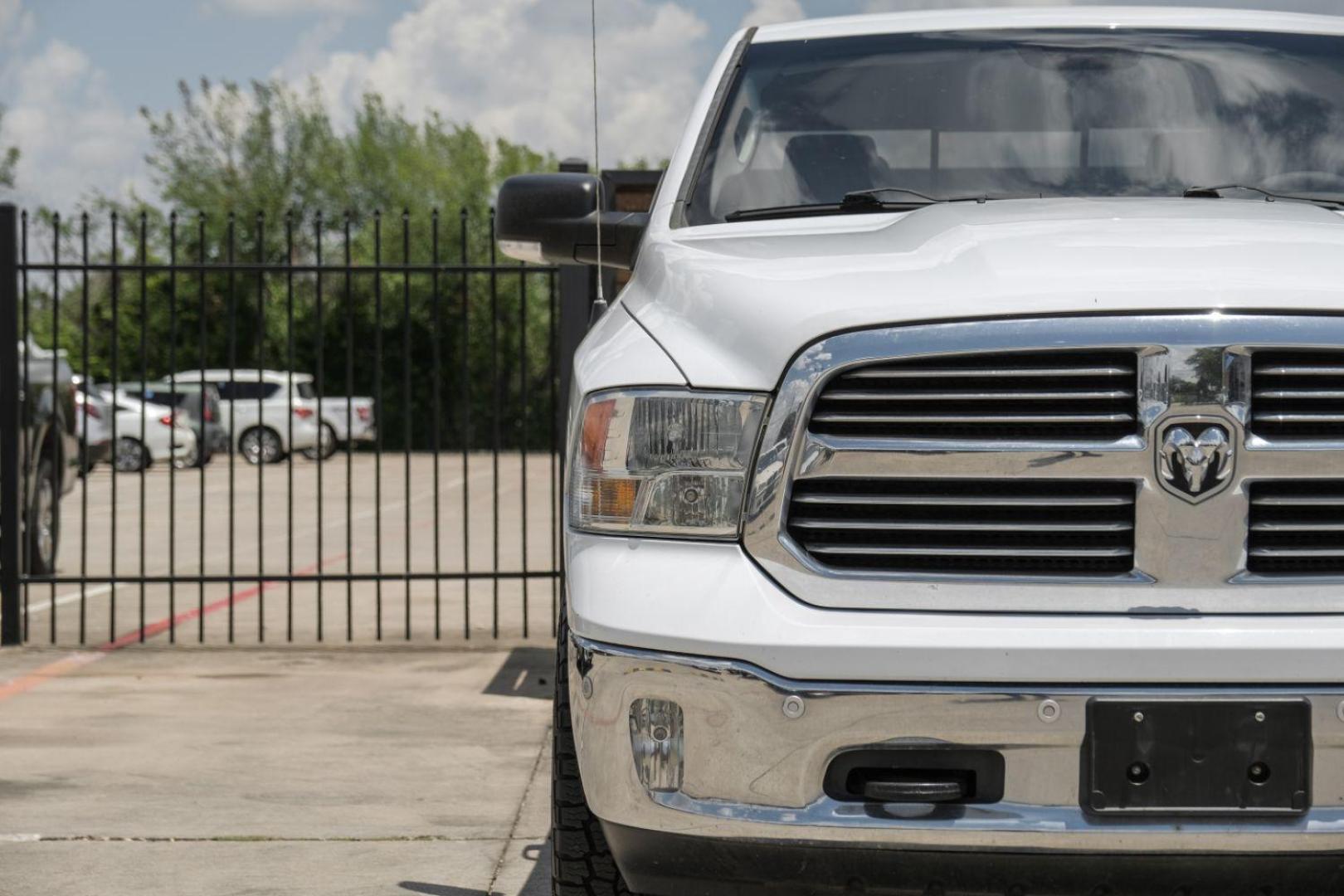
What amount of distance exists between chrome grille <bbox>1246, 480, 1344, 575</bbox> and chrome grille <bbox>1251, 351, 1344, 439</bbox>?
0.09 m

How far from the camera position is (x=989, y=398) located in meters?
2.61

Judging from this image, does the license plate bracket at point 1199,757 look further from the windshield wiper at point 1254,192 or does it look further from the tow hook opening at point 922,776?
the windshield wiper at point 1254,192

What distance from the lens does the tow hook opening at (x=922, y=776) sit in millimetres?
2533

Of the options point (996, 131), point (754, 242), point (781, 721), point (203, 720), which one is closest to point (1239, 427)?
point (781, 721)

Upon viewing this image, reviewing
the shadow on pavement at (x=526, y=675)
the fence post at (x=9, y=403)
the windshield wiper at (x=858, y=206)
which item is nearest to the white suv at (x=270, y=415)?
the fence post at (x=9, y=403)

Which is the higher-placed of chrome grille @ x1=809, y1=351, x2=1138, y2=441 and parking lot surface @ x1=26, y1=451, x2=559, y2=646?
chrome grille @ x1=809, y1=351, x2=1138, y2=441

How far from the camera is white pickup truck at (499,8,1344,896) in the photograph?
251cm

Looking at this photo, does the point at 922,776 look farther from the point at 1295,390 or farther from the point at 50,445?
the point at 50,445

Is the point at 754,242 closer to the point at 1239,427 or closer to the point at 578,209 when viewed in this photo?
the point at 578,209

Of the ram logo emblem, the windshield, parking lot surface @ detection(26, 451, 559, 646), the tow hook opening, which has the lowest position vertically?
parking lot surface @ detection(26, 451, 559, 646)

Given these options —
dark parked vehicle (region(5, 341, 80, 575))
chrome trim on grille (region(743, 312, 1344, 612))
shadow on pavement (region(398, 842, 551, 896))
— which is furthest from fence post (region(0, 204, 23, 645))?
chrome trim on grille (region(743, 312, 1344, 612))

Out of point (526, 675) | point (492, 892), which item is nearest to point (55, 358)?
point (526, 675)

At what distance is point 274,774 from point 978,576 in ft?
11.7

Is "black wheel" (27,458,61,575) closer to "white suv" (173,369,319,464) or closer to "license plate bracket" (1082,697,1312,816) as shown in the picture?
"license plate bracket" (1082,697,1312,816)
